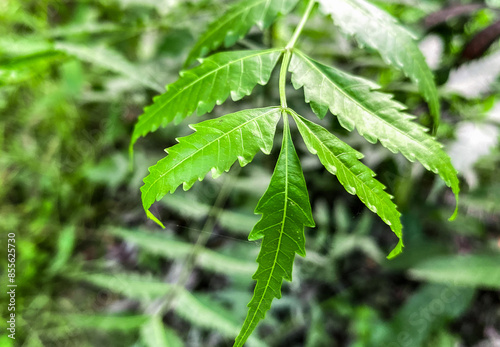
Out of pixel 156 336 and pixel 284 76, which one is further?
pixel 156 336

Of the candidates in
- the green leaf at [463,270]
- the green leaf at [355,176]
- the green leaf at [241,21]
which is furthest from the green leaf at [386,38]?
the green leaf at [463,270]

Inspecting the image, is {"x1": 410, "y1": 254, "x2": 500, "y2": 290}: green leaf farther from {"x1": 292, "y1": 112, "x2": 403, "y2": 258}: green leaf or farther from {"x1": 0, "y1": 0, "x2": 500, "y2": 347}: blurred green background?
{"x1": 292, "y1": 112, "x2": 403, "y2": 258}: green leaf

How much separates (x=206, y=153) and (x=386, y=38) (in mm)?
347

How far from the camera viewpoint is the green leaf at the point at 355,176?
407 mm

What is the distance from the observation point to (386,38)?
0.54 metres

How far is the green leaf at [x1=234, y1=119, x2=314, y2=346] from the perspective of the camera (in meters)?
0.39

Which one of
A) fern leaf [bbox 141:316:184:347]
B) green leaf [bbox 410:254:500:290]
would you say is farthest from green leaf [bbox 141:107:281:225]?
green leaf [bbox 410:254:500:290]

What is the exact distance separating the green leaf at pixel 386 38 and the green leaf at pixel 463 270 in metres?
0.50

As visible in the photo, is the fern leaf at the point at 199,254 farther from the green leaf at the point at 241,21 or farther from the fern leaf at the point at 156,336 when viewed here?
the green leaf at the point at 241,21

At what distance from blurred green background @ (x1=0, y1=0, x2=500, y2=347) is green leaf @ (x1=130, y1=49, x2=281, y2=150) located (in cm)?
30

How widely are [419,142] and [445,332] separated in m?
0.77

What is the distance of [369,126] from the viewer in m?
0.45

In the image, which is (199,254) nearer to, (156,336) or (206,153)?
(156,336)

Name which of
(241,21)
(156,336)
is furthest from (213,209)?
(241,21)
